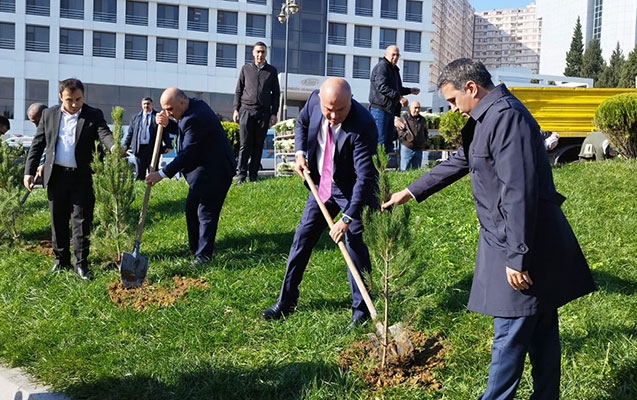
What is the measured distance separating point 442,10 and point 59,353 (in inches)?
4813

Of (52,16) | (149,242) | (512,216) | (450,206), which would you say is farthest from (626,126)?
(52,16)

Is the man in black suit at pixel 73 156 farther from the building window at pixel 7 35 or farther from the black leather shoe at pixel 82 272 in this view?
the building window at pixel 7 35

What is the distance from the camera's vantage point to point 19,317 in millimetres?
5199

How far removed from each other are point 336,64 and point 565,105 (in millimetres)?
41255

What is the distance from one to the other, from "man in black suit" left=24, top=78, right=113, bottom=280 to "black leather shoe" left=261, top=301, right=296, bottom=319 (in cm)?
234

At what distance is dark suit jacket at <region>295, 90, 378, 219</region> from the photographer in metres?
4.37

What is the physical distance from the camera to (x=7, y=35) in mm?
46812

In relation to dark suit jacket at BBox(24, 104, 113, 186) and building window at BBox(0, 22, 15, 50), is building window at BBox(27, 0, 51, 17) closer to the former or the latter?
building window at BBox(0, 22, 15, 50)

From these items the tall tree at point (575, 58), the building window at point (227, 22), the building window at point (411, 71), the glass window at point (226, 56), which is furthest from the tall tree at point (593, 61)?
A: the glass window at point (226, 56)

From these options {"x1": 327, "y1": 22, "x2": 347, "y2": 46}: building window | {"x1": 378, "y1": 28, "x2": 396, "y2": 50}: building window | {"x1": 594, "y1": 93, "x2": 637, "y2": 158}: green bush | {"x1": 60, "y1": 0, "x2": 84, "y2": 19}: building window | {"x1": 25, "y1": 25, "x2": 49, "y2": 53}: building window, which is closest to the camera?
{"x1": 594, "y1": 93, "x2": 637, "y2": 158}: green bush

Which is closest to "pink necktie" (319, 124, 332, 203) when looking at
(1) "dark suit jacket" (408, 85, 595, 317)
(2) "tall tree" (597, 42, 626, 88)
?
(1) "dark suit jacket" (408, 85, 595, 317)

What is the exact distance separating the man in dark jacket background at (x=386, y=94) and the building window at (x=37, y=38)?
4477cm

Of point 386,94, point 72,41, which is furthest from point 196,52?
point 386,94

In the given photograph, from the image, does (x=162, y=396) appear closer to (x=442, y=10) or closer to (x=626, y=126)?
(x=626, y=126)
